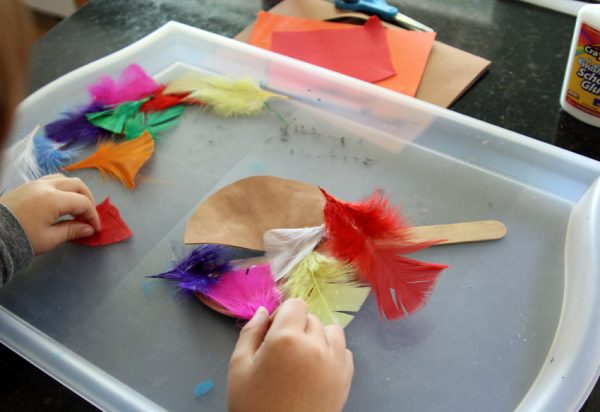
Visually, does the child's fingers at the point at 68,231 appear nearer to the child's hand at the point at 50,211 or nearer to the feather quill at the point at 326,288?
the child's hand at the point at 50,211

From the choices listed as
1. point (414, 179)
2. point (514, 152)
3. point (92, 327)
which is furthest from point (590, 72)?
point (92, 327)

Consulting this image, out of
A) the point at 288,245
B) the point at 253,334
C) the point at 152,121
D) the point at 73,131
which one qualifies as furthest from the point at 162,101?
the point at 253,334

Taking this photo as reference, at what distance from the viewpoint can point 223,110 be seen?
935mm

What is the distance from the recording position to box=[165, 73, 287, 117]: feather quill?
93 cm

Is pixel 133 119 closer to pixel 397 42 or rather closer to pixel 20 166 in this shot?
pixel 20 166

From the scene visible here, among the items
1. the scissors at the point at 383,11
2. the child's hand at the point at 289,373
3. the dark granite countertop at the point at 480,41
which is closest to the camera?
the child's hand at the point at 289,373

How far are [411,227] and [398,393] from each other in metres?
0.22

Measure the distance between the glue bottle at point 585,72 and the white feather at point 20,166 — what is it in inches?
30.6

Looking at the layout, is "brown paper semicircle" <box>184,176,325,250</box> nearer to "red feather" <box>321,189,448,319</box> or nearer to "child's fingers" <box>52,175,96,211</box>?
"red feather" <box>321,189,448,319</box>

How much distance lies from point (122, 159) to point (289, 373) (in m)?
0.47

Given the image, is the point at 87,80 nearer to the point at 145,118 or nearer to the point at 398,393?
the point at 145,118

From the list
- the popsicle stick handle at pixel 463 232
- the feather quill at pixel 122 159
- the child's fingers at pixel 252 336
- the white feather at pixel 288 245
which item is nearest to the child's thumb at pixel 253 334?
the child's fingers at pixel 252 336

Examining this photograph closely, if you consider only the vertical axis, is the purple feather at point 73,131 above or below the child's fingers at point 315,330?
below

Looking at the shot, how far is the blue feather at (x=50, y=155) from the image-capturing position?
87 cm
